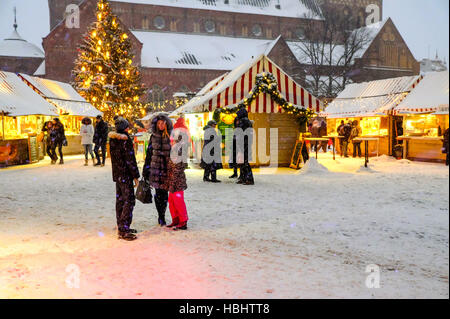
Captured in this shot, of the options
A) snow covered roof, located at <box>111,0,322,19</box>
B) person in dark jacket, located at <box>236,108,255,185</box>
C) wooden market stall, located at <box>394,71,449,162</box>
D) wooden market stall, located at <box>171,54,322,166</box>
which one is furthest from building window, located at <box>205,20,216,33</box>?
person in dark jacket, located at <box>236,108,255,185</box>

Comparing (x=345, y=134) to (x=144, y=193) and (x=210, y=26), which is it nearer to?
(x=144, y=193)

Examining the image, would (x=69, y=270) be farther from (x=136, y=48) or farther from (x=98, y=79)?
(x=136, y=48)

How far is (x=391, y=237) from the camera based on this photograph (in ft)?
20.0

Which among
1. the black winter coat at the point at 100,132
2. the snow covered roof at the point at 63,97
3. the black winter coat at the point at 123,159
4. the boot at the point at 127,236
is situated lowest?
the boot at the point at 127,236

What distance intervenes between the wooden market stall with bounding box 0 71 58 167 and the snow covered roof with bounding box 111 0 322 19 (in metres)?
35.9

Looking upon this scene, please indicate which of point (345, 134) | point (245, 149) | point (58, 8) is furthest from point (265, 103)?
point (58, 8)

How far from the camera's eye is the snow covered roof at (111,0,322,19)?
2215 inches

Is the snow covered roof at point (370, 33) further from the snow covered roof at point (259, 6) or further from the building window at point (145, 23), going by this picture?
the building window at point (145, 23)

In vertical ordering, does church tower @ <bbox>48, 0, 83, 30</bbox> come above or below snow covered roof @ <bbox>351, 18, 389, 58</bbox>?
above

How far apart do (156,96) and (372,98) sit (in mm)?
29189

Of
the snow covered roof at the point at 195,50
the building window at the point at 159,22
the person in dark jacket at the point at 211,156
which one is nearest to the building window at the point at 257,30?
the snow covered roof at the point at 195,50

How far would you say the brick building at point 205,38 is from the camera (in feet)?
148

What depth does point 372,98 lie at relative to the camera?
23.6m

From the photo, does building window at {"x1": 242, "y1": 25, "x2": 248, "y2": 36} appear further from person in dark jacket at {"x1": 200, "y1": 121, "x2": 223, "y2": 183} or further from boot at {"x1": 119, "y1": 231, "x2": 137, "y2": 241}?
boot at {"x1": 119, "y1": 231, "x2": 137, "y2": 241}
